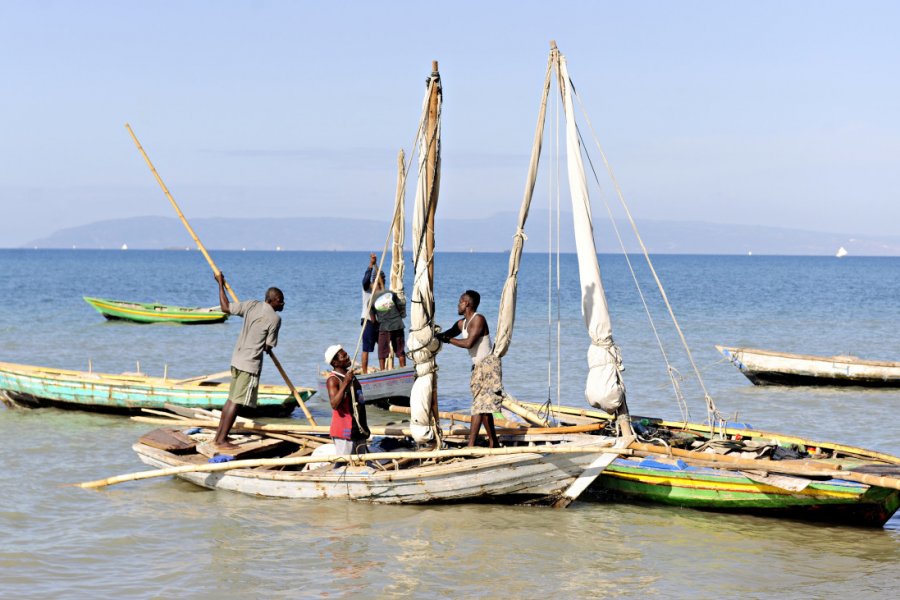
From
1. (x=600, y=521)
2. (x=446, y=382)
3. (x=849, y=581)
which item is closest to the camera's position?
(x=849, y=581)

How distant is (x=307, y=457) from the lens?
1143cm

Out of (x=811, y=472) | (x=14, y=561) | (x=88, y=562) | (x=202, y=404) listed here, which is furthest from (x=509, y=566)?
(x=202, y=404)

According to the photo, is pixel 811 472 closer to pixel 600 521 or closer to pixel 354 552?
pixel 600 521

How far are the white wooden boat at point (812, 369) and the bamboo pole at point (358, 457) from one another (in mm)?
13006

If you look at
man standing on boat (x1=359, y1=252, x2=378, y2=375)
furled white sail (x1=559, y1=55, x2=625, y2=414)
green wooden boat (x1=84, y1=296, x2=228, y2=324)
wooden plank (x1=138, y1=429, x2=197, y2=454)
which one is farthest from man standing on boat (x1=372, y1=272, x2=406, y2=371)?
green wooden boat (x1=84, y1=296, x2=228, y2=324)

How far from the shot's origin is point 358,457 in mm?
11312

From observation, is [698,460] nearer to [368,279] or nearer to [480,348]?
[480,348]

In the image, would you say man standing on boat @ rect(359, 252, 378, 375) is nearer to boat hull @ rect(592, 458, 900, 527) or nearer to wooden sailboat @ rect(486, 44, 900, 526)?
wooden sailboat @ rect(486, 44, 900, 526)

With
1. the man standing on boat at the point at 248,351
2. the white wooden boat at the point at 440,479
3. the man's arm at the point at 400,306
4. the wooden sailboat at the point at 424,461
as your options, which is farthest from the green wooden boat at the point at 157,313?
the white wooden boat at the point at 440,479

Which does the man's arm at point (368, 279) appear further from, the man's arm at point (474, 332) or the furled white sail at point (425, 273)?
the man's arm at point (474, 332)

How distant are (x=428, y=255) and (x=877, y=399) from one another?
1347cm

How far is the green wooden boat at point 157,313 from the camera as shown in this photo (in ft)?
130

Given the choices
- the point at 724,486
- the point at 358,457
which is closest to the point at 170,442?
the point at 358,457

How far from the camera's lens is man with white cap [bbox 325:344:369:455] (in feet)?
37.6
